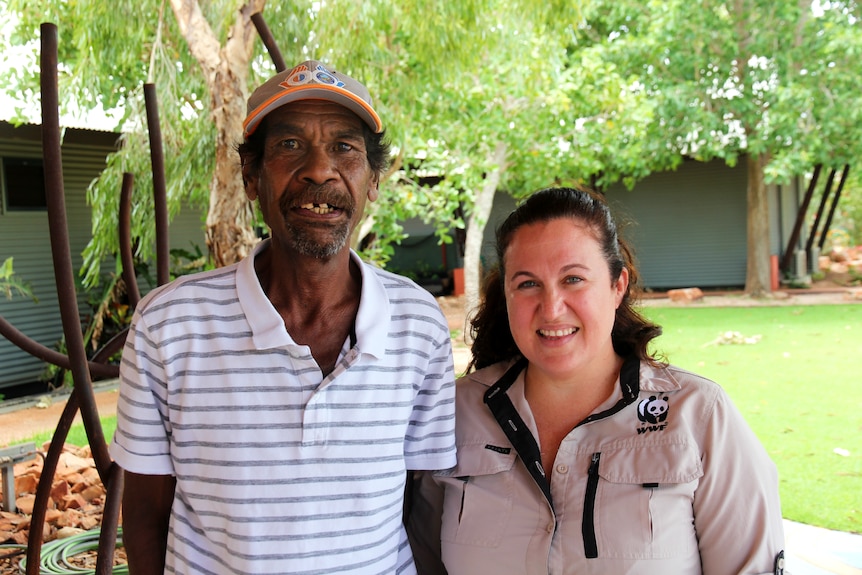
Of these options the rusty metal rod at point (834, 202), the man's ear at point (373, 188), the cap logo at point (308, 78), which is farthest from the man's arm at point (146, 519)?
the rusty metal rod at point (834, 202)

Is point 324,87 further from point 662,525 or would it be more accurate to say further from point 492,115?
point 492,115

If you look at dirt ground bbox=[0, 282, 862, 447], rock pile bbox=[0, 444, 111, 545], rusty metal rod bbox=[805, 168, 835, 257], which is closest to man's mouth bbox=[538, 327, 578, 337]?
dirt ground bbox=[0, 282, 862, 447]

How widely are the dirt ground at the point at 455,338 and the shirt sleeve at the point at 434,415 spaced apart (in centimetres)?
189

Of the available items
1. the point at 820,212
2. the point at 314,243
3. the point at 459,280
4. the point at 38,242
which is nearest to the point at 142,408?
the point at 314,243

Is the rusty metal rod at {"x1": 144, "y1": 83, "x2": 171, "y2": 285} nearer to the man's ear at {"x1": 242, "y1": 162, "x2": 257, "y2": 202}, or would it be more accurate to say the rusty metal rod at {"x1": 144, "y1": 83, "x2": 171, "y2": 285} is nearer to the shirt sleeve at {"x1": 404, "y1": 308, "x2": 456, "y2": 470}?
the man's ear at {"x1": 242, "y1": 162, "x2": 257, "y2": 202}

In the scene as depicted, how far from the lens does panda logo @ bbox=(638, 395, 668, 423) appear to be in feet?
6.22

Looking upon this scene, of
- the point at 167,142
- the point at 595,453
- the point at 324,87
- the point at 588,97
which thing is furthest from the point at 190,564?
the point at 588,97

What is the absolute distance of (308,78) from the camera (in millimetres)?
1787

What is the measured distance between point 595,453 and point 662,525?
22 cm

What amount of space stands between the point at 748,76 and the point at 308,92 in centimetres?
1296

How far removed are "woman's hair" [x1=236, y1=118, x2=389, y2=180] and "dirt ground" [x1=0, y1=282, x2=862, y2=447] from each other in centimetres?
191

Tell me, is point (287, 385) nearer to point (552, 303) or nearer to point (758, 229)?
point (552, 303)

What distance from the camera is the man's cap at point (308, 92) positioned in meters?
1.77

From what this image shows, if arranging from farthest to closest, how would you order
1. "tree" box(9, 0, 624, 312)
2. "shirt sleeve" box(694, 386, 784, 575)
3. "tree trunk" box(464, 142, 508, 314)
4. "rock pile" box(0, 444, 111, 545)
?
"tree trunk" box(464, 142, 508, 314), "tree" box(9, 0, 624, 312), "rock pile" box(0, 444, 111, 545), "shirt sleeve" box(694, 386, 784, 575)
